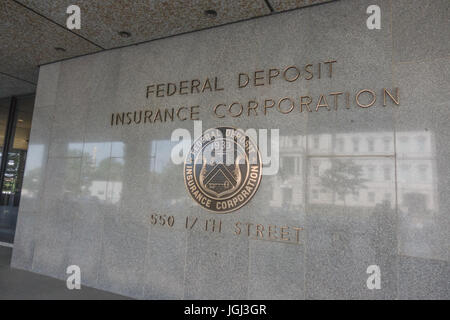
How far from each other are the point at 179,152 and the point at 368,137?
6.73ft

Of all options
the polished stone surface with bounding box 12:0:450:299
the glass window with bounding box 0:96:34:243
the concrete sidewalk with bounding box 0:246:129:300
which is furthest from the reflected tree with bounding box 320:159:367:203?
the glass window with bounding box 0:96:34:243

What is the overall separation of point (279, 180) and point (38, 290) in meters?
3.27

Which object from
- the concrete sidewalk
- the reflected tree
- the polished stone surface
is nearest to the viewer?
the polished stone surface

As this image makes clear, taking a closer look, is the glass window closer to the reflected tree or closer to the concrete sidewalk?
the concrete sidewalk

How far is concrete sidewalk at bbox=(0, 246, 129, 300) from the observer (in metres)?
3.38

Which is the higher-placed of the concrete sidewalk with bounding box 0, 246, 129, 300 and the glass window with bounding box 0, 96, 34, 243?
the glass window with bounding box 0, 96, 34, 243

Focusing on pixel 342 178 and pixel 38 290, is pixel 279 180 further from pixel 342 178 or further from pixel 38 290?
pixel 38 290

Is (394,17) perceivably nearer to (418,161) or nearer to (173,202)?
(418,161)

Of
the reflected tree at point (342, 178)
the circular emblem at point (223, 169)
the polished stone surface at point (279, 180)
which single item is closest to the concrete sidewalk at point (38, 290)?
the polished stone surface at point (279, 180)

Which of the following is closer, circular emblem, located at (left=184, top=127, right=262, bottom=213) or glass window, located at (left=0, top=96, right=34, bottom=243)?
circular emblem, located at (left=184, top=127, right=262, bottom=213)

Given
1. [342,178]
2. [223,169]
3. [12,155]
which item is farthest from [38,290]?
[12,155]

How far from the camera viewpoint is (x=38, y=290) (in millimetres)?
3561

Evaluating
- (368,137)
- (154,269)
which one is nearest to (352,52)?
(368,137)

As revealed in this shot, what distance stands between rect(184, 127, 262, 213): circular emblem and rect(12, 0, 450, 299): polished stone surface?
11cm
